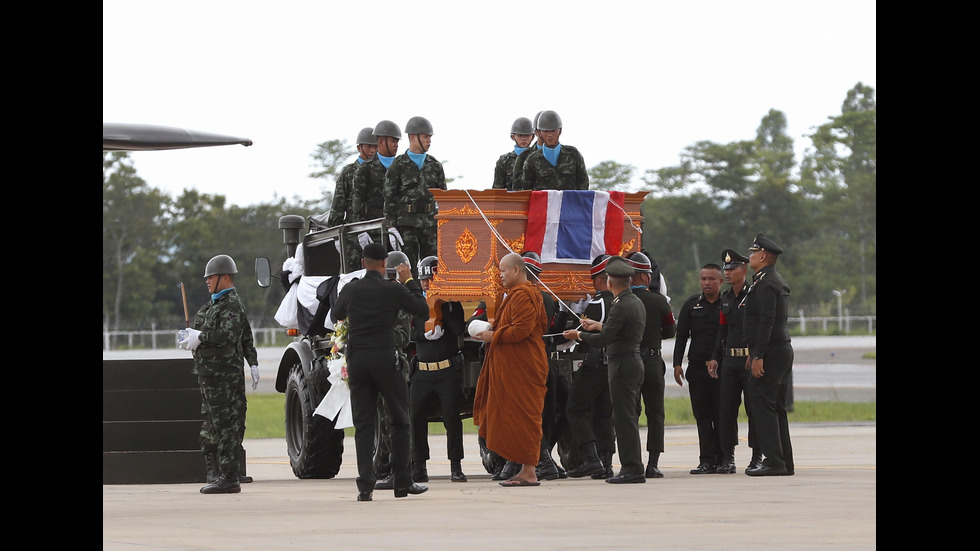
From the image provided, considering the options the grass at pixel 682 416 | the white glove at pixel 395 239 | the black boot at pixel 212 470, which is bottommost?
the grass at pixel 682 416

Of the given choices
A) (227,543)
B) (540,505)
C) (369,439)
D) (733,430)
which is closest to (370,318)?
(369,439)

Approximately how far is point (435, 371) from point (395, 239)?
51.5 inches

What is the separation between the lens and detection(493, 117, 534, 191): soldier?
15.0m

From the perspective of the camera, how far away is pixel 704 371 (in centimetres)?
1438

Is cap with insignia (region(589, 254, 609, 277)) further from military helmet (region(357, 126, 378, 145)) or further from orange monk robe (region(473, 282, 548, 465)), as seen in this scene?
military helmet (region(357, 126, 378, 145))

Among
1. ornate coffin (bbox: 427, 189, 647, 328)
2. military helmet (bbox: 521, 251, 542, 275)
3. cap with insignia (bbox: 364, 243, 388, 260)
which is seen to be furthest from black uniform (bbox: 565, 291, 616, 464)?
cap with insignia (bbox: 364, 243, 388, 260)

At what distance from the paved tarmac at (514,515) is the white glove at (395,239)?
2141 millimetres

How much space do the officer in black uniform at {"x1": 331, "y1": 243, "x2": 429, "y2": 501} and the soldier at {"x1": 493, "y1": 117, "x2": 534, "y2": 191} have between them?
3.63 meters

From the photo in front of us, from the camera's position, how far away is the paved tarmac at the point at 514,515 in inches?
329

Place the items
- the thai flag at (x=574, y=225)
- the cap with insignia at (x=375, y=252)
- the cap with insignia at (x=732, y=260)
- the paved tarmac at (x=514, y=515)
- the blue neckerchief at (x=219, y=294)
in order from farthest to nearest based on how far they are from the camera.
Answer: the cap with insignia at (x=732, y=260), the thai flag at (x=574, y=225), the blue neckerchief at (x=219, y=294), the cap with insignia at (x=375, y=252), the paved tarmac at (x=514, y=515)

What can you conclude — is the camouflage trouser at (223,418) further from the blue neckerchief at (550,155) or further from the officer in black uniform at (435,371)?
the blue neckerchief at (550,155)

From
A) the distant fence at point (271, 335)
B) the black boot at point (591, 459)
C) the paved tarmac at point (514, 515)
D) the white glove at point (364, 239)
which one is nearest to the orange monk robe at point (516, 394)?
the paved tarmac at point (514, 515)

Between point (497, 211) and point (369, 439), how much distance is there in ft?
9.48
